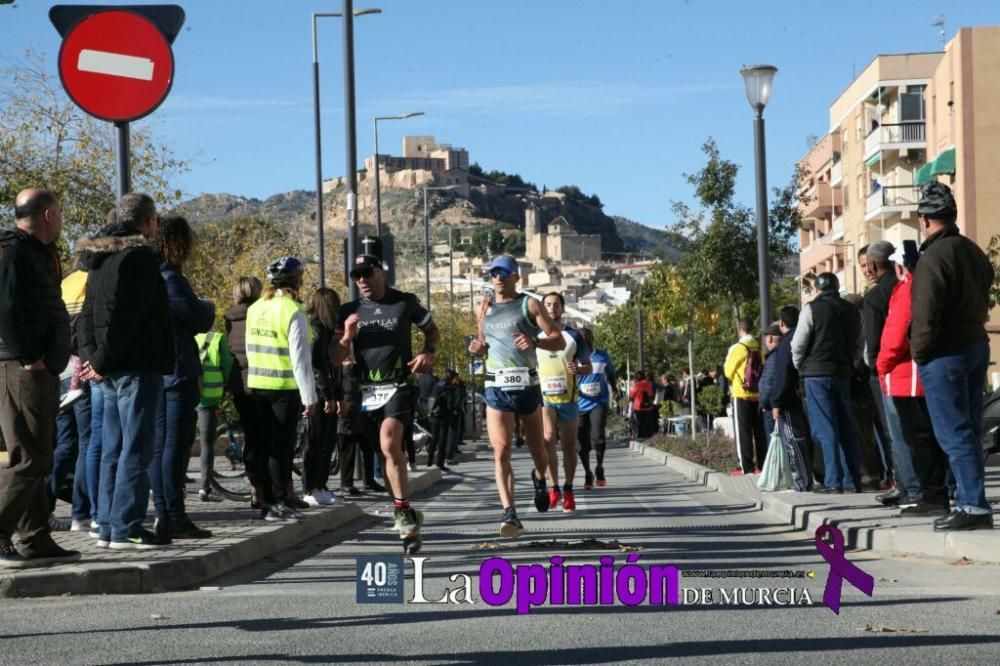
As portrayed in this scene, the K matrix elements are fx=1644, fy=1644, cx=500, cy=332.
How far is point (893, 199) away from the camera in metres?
77.1

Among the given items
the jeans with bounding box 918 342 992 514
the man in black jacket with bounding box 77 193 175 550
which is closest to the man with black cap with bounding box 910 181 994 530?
the jeans with bounding box 918 342 992 514

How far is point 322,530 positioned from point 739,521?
3434 millimetres

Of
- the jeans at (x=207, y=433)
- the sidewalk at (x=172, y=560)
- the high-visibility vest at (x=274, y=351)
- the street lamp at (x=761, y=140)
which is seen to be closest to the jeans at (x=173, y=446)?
the sidewalk at (x=172, y=560)

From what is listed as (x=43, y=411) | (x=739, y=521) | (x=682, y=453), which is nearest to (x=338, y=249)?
(x=682, y=453)

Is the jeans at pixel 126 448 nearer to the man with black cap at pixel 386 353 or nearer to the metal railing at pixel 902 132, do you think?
the man with black cap at pixel 386 353

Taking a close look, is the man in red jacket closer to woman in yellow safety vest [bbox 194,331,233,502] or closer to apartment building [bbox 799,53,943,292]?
woman in yellow safety vest [bbox 194,331,233,502]

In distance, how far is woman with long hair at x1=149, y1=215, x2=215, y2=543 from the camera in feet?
35.4

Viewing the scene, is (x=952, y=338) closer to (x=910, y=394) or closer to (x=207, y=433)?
(x=910, y=394)

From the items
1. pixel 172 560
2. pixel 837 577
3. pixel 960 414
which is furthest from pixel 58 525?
pixel 837 577

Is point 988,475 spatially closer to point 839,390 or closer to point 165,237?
point 839,390

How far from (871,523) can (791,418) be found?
4059mm

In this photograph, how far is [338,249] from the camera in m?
62.7

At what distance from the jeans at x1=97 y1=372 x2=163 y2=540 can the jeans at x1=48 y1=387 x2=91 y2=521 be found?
1.27m

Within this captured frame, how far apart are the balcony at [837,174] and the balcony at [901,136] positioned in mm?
15063
